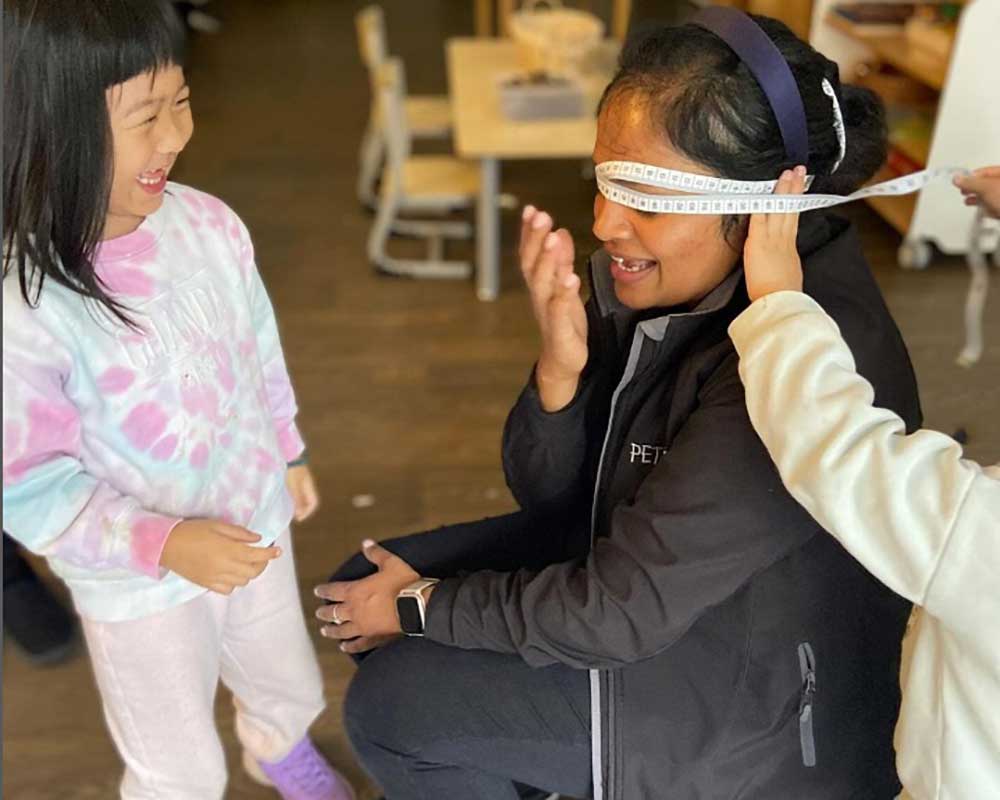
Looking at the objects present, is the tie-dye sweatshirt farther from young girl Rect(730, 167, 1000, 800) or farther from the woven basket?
the woven basket

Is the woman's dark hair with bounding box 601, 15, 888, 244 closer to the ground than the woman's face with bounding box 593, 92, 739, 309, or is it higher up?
higher up

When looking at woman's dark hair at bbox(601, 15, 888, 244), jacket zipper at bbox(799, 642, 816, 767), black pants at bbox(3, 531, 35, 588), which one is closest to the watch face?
jacket zipper at bbox(799, 642, 816, 767)

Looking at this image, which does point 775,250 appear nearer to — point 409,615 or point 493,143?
point 409,615

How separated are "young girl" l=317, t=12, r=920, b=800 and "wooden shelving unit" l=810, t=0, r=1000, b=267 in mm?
298

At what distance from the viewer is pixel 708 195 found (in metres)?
0.84

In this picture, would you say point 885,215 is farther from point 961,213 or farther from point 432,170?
point 432,170

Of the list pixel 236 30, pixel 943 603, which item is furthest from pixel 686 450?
pixel 236 30

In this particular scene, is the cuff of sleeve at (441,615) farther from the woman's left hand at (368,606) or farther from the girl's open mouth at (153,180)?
the girl's open mouth at (153,180)

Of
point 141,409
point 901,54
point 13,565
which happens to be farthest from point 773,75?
point 901,54

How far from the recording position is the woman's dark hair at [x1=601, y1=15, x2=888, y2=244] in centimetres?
83

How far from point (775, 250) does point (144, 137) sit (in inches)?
20.7

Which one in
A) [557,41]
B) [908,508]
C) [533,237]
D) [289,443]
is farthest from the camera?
[557,41]

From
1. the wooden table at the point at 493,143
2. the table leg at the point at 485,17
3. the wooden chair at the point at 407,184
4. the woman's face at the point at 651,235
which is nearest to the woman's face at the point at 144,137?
the woman's face at the point at 651,235

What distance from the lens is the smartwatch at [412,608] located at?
98 cm
